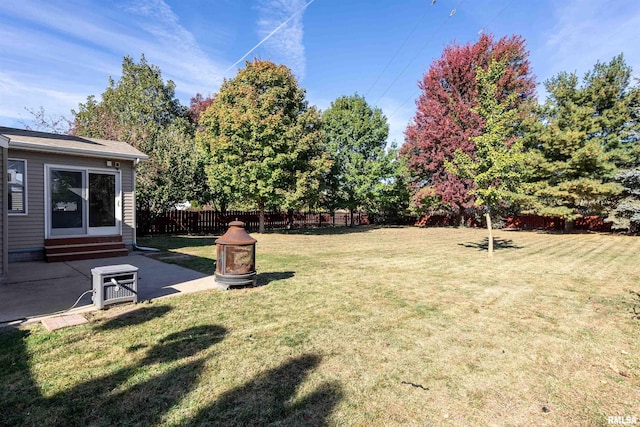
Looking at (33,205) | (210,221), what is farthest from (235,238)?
(210,221)

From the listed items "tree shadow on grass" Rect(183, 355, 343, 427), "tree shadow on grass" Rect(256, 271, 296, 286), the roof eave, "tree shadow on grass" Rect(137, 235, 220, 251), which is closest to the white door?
the roof eave

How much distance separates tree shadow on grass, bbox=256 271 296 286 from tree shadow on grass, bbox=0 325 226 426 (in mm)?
2796

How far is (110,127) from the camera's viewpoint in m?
16.3

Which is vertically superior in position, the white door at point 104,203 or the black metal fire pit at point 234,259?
the white door at point 104,203

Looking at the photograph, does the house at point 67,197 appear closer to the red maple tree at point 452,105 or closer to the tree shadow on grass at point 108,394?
the tree shadow on grass at point 108,394

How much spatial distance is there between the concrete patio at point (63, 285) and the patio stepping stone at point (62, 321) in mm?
242

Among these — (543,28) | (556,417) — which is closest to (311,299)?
(556,417)

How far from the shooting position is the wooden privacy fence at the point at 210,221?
590 inches

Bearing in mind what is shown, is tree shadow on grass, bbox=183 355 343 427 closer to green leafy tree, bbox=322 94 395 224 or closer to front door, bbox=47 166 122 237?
front door, bbox=47 166 122 237

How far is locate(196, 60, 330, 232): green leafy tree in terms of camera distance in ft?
48.1

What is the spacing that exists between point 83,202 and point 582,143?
2251 cm

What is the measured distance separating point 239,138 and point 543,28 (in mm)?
12834

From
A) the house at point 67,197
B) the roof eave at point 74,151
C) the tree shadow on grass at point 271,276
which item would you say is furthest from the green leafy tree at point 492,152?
the house at point 67,197

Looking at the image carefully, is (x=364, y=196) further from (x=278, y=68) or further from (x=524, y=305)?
(x=524, y=305)
